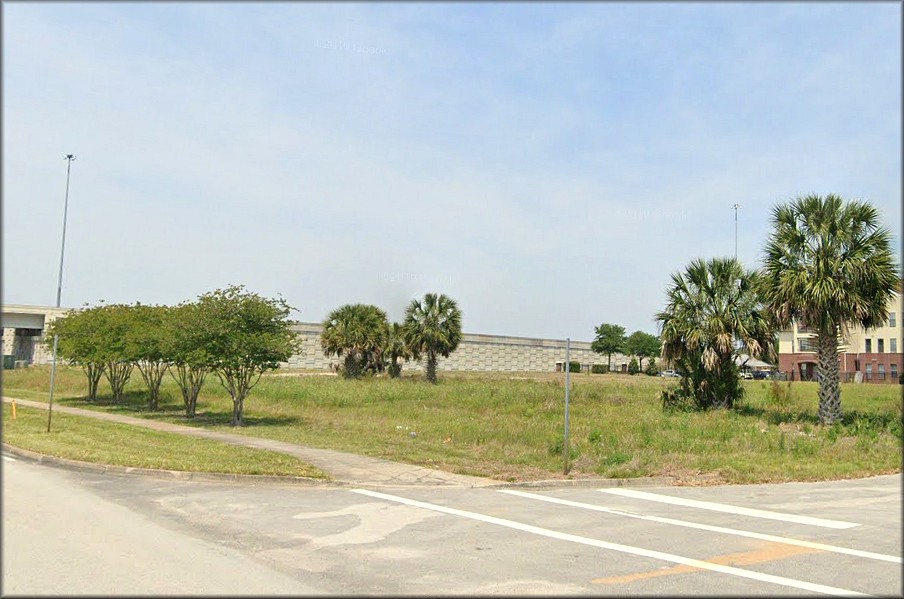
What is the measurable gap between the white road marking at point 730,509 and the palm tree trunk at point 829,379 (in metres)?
11.2

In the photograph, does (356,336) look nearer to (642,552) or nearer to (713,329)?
(713,329)

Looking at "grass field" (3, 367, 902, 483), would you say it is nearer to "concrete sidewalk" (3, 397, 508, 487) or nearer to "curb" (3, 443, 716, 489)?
"curb" (3, 443, 716, 489)

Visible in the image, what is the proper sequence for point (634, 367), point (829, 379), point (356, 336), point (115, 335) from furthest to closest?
point (634, 367), point (356, 336), point (115, 335), point (829, 379)

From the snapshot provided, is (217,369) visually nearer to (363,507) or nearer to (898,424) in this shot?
(363,507)

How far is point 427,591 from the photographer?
6.39 metres

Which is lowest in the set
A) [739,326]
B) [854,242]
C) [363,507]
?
[363,507]

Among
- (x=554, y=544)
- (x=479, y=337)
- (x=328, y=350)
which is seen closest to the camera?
(x=554, y=544)

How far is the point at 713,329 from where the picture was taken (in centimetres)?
2392

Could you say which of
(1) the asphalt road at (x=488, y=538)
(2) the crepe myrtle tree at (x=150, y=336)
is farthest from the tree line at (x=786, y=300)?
(2) the crepe myrtle tree at (x=150, y=336)

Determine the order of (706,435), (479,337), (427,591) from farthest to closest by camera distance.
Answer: (479,337) → (706,435) → (427,591)

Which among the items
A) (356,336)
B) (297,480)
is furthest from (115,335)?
(297,480)

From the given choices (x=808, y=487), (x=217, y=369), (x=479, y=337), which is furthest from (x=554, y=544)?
(x=479, y=337)

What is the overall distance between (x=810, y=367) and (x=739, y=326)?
6928 cm

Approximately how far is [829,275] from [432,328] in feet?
98.2
